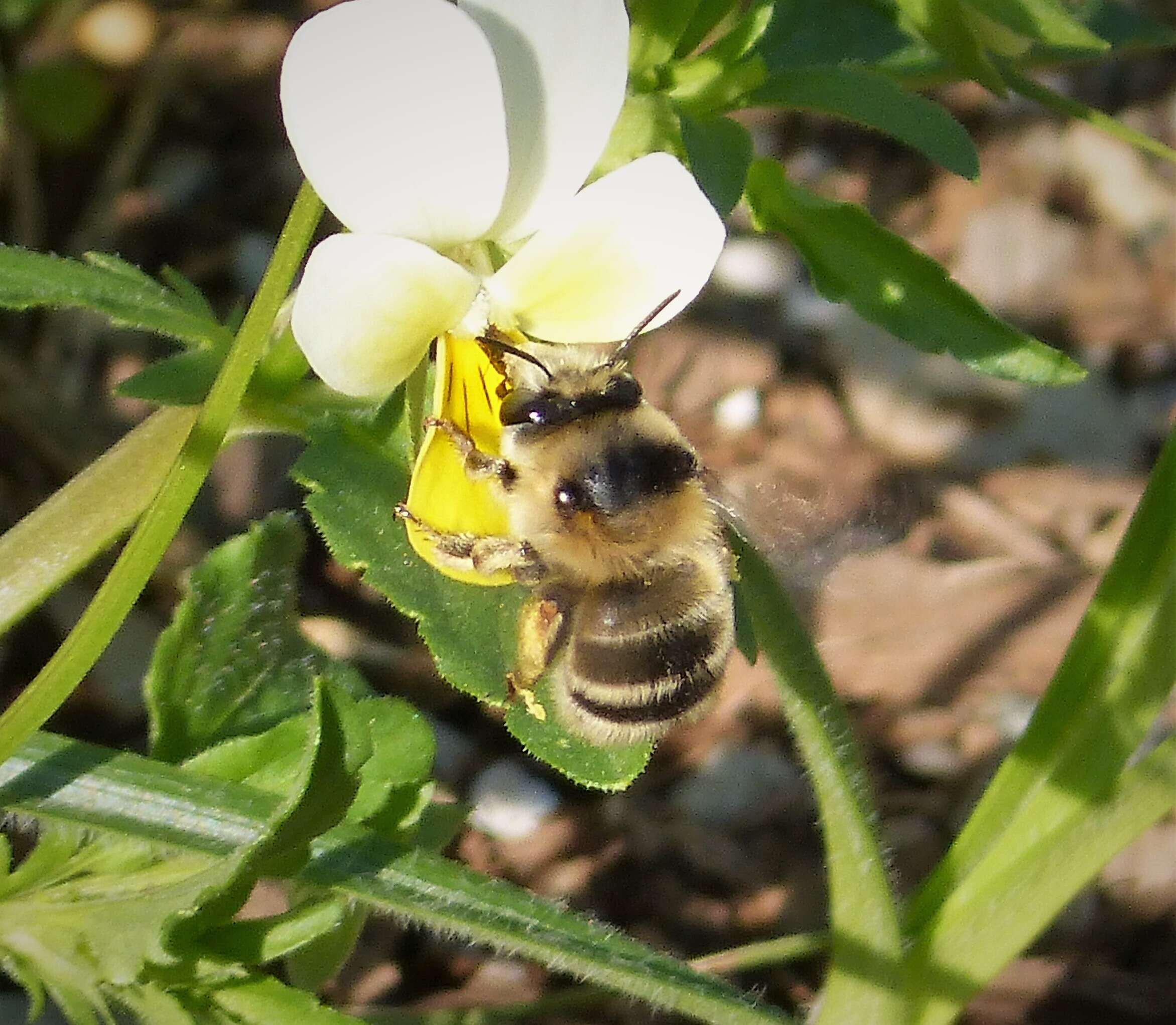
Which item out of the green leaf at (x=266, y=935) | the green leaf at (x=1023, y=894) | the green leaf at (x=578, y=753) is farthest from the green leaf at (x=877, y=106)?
the green leaf at (x=266, y=935)

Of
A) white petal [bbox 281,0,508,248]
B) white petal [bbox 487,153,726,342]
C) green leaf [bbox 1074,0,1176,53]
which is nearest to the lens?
white petal [bbox 281,0,508,248]

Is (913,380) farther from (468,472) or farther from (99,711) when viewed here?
(468,472)

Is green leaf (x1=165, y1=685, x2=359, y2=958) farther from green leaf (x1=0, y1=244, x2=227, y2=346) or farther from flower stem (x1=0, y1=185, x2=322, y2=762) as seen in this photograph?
green leaf (x1=0, y1=244, x2=227, y2=346)

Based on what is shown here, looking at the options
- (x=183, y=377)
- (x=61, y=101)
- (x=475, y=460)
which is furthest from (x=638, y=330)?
(x=61, y=101)

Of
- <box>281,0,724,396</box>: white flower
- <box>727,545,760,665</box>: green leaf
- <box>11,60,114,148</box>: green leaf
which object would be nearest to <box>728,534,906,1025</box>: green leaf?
<box>727,545,760,665</box>: green leaf

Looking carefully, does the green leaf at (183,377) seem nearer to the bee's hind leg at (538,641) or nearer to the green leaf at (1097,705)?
the bee's hind leg at (538,641)

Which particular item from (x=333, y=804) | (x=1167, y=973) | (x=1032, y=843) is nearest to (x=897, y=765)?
(x=1167, y=973)
